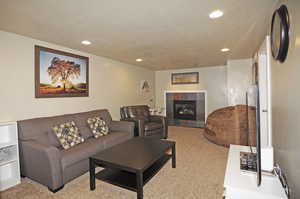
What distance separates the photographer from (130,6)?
5.69 ft

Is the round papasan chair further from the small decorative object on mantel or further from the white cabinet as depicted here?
the white cabinet

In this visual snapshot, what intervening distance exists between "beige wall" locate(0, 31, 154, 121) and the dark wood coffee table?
4.98 feet

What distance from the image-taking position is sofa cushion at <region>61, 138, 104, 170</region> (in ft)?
7.09

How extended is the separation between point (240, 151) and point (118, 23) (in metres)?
2.26

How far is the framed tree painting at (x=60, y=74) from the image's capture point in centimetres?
280

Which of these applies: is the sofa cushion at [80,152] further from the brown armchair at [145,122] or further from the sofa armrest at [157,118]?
the sofa armrest at [157,118]

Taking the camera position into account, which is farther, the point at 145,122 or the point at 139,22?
the point at 145,122

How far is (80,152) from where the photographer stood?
7.76 feet

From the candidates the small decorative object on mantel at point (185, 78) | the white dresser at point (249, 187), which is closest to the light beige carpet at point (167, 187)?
the white dresser at point (249, 187)

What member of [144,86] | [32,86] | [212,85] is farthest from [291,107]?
[144,86]

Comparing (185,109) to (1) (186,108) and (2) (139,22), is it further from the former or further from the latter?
(2) (139,22)

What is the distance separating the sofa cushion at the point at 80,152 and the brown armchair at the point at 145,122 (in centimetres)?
122

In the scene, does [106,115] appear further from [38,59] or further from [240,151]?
[240,151]

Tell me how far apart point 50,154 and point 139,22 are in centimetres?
206
